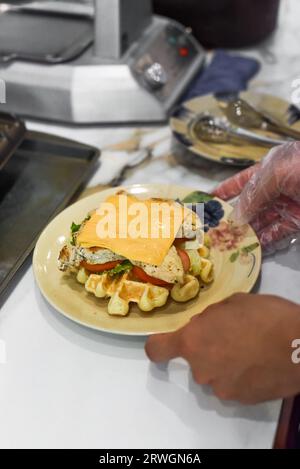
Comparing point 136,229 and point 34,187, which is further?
point 34,187

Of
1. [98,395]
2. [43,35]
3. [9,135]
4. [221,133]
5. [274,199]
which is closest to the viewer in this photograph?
[98,395]

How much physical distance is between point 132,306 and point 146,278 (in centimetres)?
4

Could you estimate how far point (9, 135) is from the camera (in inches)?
35.5

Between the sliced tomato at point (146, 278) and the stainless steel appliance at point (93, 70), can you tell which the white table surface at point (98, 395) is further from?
the stainless steel appliance at point (93, 70)

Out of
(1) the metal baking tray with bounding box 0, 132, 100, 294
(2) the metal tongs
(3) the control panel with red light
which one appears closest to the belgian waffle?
(1) the metal baking tray with bounding box 0, 132, 100, 294

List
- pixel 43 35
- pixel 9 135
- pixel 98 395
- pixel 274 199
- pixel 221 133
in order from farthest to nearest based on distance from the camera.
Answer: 1. pixel 43 35
2. pixel 221 133
3. pixel 9 135
4. pixel 274 199
5. pixel 98 395

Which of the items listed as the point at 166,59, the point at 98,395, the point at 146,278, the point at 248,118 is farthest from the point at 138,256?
the point at 166,59

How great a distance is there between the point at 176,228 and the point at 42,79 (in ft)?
1.73

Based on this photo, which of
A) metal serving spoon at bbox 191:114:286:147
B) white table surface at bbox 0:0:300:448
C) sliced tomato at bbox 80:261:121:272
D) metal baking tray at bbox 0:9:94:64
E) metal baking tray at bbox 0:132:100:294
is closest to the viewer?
white table surface at bbox 0:0:300:448

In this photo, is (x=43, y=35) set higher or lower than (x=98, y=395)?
higher

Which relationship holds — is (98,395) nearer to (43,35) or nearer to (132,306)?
(132,306)

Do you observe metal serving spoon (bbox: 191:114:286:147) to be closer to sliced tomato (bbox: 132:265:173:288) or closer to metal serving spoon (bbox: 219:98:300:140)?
metal serving spoon (bbox: 219:98:300:140)

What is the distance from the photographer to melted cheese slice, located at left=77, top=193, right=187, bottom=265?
26.4 inches

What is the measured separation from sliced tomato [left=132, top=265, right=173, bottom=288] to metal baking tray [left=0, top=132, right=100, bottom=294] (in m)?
0.17
